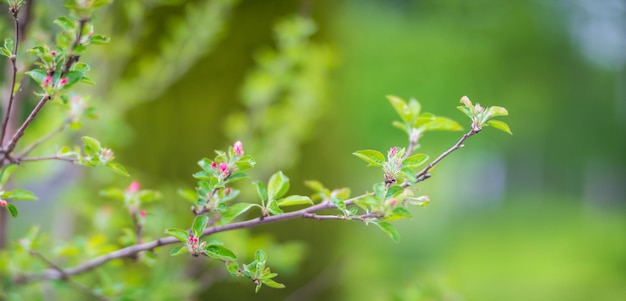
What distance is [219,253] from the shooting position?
22.5 inches

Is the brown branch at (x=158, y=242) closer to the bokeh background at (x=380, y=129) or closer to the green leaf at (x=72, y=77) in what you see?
the bokeh background at (x=380, y=129)

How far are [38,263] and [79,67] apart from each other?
1.90ft

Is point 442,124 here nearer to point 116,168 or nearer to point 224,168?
point 224,168

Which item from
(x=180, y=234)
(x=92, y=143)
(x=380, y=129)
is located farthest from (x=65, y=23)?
(x=380, y=129)

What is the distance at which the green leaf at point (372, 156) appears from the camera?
552 millimetres

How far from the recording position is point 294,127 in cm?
144

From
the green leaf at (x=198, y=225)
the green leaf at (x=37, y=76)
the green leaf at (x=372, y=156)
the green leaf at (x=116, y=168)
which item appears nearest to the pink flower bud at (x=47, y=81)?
the green leaf at (x=37, y=76)

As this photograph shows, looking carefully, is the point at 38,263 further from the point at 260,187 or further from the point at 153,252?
the point at 260,187

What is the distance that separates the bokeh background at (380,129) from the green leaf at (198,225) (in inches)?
14.8

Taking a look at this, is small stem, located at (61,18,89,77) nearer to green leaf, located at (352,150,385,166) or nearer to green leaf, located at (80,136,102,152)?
green leaf, located at (80,136,102,152)

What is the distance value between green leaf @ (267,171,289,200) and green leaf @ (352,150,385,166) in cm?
11

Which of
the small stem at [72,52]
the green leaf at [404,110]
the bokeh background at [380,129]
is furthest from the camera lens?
the bokeh background at [380,129]

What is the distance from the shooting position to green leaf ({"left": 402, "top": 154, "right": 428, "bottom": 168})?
56cm

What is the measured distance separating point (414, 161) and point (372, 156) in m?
0.05
